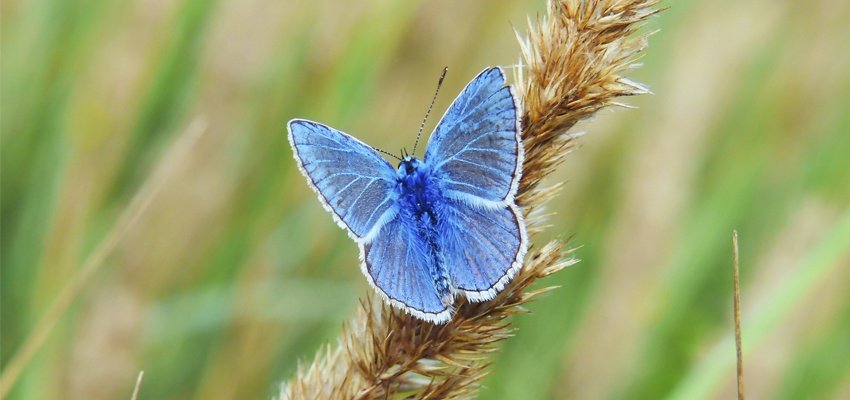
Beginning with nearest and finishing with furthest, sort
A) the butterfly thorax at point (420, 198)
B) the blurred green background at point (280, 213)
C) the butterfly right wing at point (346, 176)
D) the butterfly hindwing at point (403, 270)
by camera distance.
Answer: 1. the butterfly hindwing at point (403, 270)
2. the butterfly right wing at point (346, 176)
3. the butterfly thorax at point (420, 198)
4. the blurred green background at point (280, 213)

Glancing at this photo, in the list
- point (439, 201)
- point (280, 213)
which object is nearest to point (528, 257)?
point (439, 201)

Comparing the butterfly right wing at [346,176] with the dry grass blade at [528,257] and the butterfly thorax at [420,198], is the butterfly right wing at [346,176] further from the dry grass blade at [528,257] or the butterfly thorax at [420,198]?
the dry grass blade at [528,257]

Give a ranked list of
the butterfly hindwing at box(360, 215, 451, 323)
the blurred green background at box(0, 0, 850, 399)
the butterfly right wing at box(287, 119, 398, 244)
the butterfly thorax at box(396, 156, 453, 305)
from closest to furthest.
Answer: the butterfly hindwing at box(360, 215, 451, 323), the butterfly right wing at box(287, 119, 398, 244), the butterfly thorax at box(396, 156, 453, 305), the blurred green background at box(0, 0, 850, 399)

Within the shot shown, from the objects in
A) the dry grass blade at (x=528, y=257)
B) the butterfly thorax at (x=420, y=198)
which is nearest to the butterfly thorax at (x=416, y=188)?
the butterfly thorax at (x=420, y=198)

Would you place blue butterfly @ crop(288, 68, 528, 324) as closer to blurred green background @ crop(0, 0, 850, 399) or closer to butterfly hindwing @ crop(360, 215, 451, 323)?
butterfly hindwing @ crop(360, 215, 451, 323)

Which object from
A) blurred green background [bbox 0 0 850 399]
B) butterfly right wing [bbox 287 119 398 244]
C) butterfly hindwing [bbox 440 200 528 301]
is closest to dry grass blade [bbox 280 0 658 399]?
butterfly hindwing [bbox 440 200 528 301]

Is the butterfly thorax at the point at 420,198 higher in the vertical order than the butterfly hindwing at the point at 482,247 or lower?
higher

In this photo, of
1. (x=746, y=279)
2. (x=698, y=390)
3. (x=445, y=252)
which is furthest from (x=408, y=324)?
(x=746, y=279)
